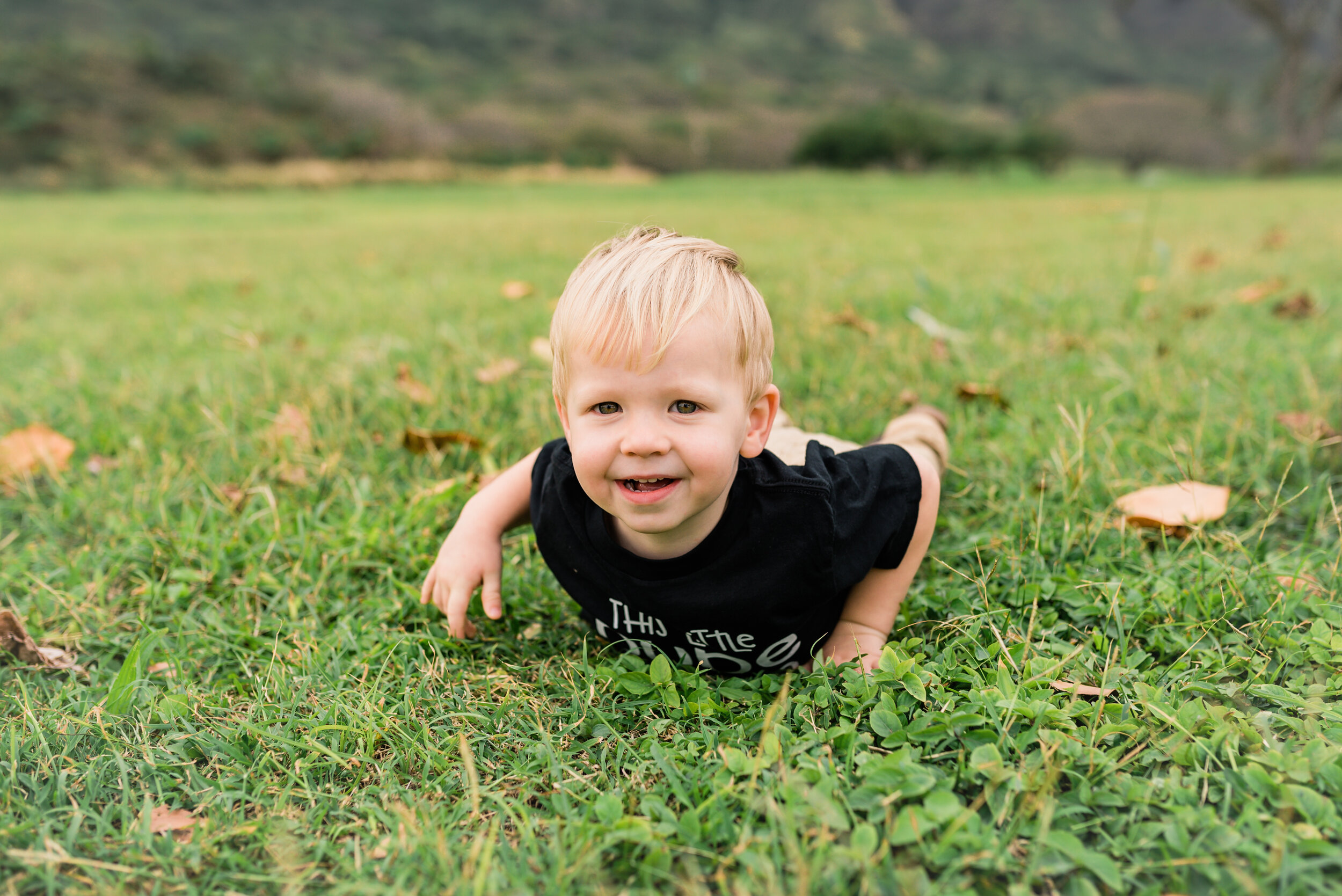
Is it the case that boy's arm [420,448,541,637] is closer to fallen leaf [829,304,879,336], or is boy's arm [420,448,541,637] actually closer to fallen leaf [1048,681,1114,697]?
fallen leaf [1048,681,1114,697]

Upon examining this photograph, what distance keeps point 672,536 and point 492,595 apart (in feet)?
1.34

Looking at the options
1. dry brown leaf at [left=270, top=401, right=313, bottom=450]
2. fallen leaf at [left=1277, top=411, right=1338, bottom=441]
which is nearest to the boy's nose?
dry brown leaf at [left=270, top=401, right=313, bottom=450]

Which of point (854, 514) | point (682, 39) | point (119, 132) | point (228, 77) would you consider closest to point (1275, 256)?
point (854, 514)

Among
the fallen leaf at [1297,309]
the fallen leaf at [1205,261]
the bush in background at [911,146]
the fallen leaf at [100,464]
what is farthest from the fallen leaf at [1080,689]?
the bush in background at [911,146]

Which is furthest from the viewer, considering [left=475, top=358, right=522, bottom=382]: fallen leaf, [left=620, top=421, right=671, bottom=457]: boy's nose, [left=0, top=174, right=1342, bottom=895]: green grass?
[left=475, top=358, right=522, bottom=382]: fallen leaf

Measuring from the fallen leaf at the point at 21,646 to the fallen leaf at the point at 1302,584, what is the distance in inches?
93.2

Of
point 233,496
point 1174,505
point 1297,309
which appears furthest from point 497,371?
point 1297,309

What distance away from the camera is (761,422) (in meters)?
1.54

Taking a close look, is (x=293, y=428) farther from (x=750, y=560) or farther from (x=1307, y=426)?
(x=1307, y=426)

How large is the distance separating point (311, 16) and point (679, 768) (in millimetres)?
66717

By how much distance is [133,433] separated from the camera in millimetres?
2549

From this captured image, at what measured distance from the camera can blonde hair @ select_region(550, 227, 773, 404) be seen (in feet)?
4.31

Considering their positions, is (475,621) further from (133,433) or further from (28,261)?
(28,261)

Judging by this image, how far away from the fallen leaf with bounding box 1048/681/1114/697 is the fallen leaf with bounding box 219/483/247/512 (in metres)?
1.92
